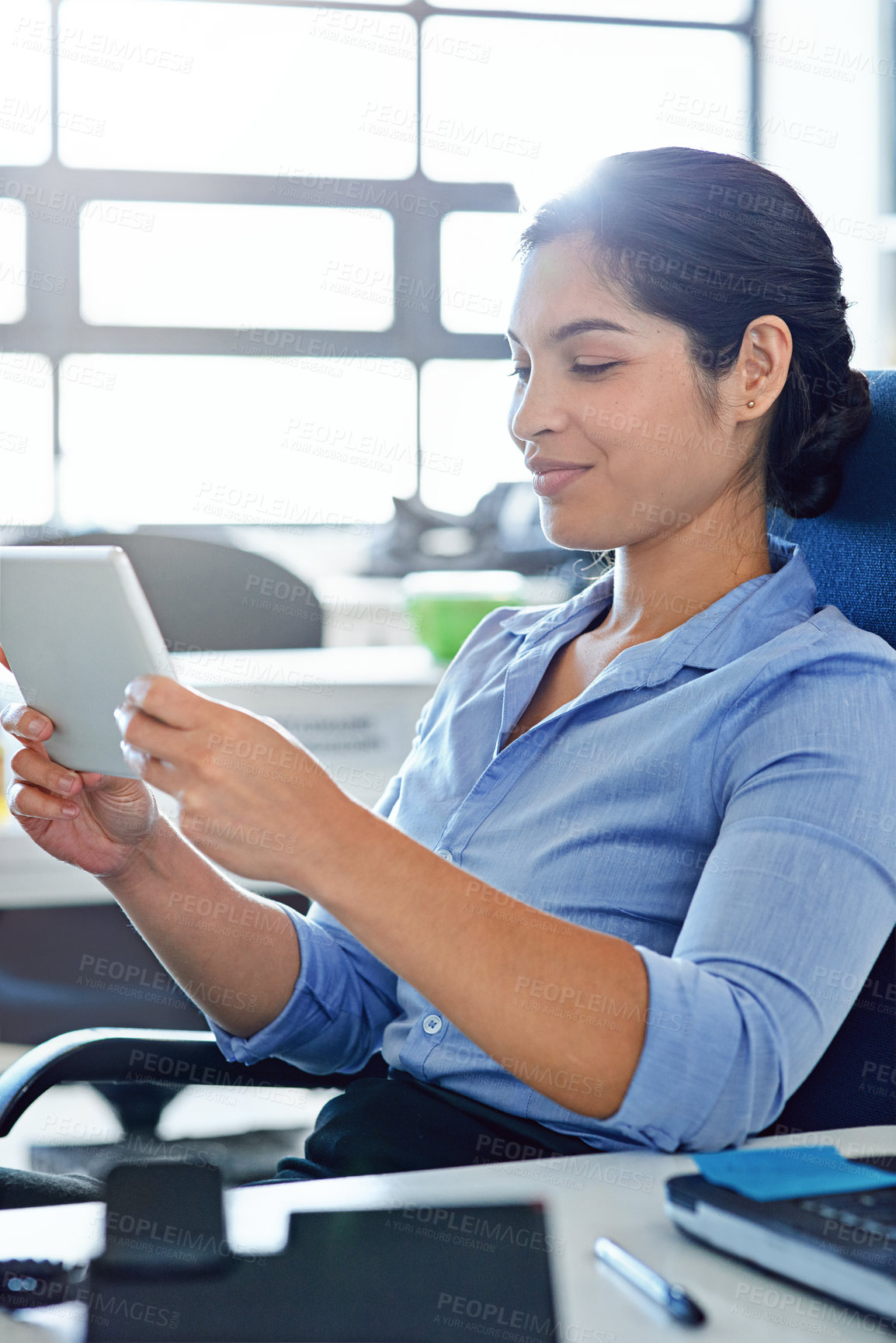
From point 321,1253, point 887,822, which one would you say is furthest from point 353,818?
point 887,822

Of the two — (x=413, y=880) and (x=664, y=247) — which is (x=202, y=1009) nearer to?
(x=413, y=880)

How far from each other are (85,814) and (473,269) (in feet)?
10.9

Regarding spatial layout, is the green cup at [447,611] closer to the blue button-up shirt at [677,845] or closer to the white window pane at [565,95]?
the blue button-up shirt at [677,845]

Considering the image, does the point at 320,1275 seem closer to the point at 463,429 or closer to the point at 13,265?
the point at 463,429

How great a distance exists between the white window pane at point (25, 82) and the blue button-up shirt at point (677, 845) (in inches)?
125

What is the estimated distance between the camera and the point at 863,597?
1018mm

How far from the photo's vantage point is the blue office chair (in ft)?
2.95

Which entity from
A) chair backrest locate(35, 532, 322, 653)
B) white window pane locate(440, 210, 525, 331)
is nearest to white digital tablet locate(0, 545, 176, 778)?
chair backrest locate(35, 532, 322, 653)

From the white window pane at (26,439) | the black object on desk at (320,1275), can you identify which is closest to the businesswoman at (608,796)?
the black object on desk at (320,1275)

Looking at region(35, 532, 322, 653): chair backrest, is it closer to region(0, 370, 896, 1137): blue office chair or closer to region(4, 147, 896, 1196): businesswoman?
region(4, 147, 896, 1196): businesswoman

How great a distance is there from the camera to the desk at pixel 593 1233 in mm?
522

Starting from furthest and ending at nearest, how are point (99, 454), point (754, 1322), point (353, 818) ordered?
point (99, 454) < point (353, 818) < point (754, 1322)

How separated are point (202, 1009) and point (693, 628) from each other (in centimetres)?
54

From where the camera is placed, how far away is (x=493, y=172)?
159 inches
